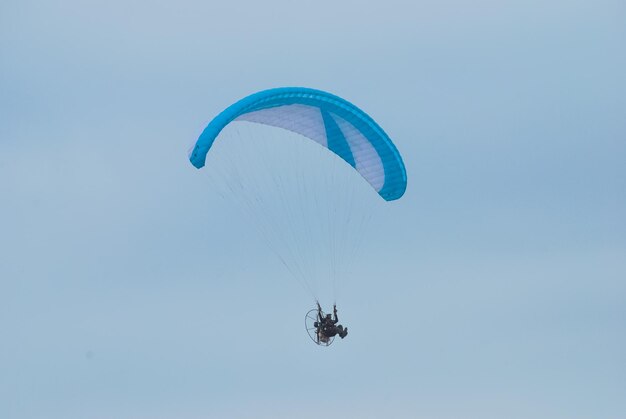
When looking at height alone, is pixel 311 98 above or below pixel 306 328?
above

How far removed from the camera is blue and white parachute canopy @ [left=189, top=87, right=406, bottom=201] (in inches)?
2463

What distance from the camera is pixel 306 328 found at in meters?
64.4

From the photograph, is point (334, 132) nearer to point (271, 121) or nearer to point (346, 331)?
point (271, 121)

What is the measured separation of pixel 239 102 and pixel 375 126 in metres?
5.25

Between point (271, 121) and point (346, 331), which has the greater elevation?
point (271, 121)

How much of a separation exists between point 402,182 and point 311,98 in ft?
15.9

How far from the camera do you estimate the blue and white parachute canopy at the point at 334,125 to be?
6256cm

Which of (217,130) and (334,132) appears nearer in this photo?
(217,130)

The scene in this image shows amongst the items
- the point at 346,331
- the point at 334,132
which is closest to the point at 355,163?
the point at 334,132

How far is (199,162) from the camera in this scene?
61.8 m

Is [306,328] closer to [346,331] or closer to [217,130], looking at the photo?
[346,331]

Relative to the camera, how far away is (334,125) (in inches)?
2591

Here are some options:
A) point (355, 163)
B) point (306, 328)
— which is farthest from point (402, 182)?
point (306, 328)

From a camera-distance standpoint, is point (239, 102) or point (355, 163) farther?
point (355, 163)
